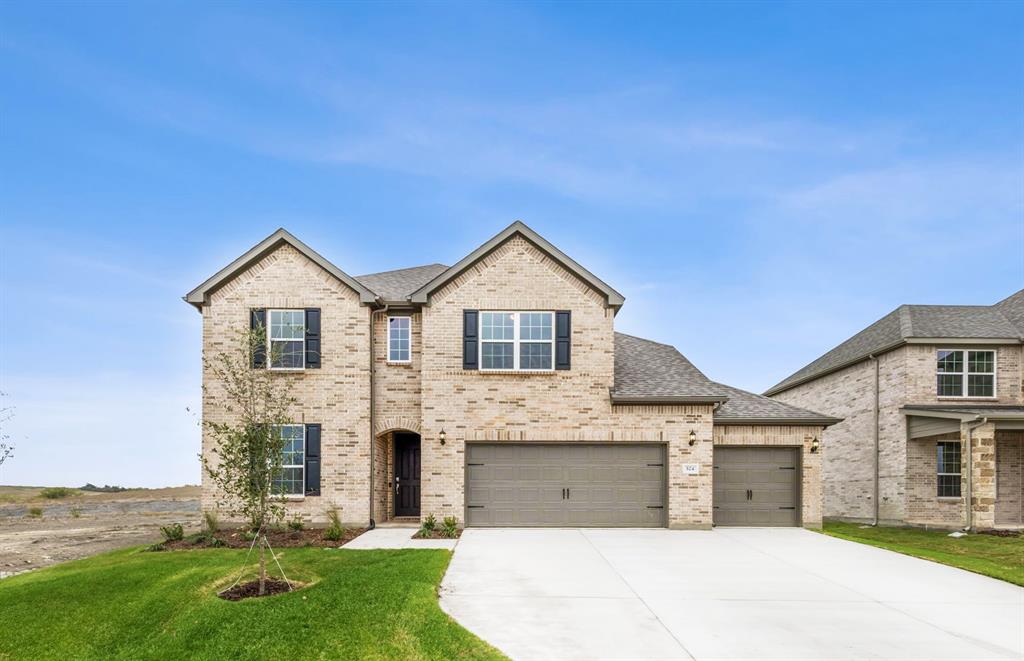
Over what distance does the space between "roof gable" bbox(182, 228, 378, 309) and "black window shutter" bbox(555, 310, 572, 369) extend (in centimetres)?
492

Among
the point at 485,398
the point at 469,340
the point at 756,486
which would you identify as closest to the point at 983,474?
the point at 756,486

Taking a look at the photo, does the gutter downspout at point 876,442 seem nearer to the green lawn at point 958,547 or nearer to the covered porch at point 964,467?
the green lawn at point 958,547

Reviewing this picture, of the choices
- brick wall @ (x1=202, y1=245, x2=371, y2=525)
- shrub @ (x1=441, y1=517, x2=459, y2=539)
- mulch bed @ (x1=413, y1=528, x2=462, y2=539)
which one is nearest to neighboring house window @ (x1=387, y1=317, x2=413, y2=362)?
brick wall @ (x1=202, y1=245, x2=371, y2=525)

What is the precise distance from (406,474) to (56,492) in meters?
26.8

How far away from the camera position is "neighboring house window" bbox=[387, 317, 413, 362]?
17.7 metres

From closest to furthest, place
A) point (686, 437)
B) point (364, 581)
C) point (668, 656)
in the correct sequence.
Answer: point (668, 656)
point (364, 581)
point (686, 437)

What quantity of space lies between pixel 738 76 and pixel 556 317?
9.33 m

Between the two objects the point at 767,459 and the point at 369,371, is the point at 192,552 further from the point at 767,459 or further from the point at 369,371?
the point at 767,459

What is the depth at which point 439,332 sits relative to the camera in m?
17.1

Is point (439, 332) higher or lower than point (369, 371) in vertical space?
higher

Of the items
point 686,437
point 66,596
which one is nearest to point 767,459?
point 686,437

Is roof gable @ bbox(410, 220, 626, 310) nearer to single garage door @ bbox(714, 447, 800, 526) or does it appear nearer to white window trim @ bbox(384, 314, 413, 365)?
white window trim @ bbox(384, 314, 413, 365)

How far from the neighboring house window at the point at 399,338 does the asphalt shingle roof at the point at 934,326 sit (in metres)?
15.7

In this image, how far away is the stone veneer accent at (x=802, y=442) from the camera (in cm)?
1758
